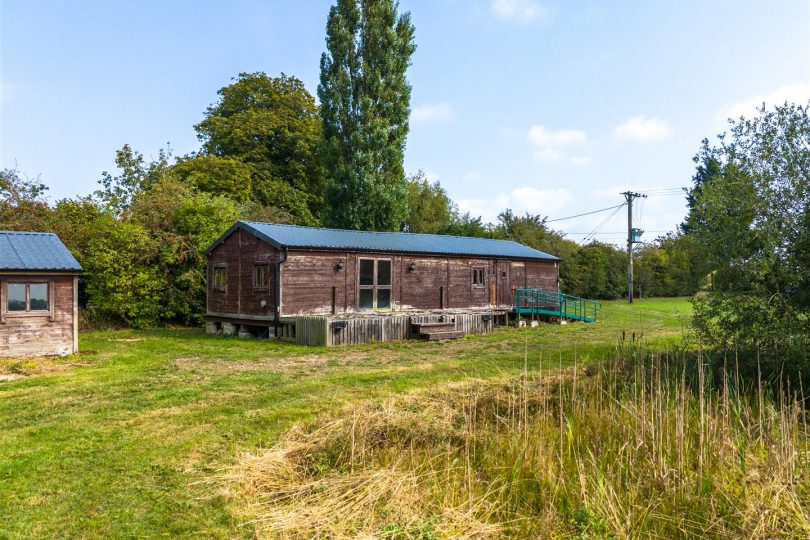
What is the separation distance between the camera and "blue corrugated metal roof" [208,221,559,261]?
17.5 m

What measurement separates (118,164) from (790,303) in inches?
1345

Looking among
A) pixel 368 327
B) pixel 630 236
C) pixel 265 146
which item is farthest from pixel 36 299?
pixel 630 236

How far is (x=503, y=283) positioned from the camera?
23625 mm

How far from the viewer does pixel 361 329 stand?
16.4m

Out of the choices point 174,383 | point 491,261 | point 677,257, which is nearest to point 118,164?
point 491,261

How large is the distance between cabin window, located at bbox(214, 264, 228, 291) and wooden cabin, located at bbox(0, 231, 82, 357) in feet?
19.8

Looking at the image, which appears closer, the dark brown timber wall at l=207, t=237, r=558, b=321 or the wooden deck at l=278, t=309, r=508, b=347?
the wooden deck at l=278, t=309, r=508, b=347

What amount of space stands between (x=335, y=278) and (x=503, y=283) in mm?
8884

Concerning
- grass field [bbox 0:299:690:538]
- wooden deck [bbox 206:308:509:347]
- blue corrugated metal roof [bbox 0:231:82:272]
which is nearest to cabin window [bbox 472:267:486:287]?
wooden deck [bbox 206:308:509:347]

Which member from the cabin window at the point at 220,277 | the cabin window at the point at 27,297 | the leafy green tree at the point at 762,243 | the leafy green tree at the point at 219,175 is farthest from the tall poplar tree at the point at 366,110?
the leafy green tree at the point at 762,243

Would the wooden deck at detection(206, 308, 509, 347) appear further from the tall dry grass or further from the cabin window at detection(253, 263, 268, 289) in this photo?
the tall dry grass

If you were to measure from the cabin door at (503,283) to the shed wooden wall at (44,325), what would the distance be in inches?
633

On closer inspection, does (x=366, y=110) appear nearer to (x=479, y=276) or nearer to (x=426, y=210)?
(x=479, y=276)

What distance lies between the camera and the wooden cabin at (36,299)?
1256 centimetres
